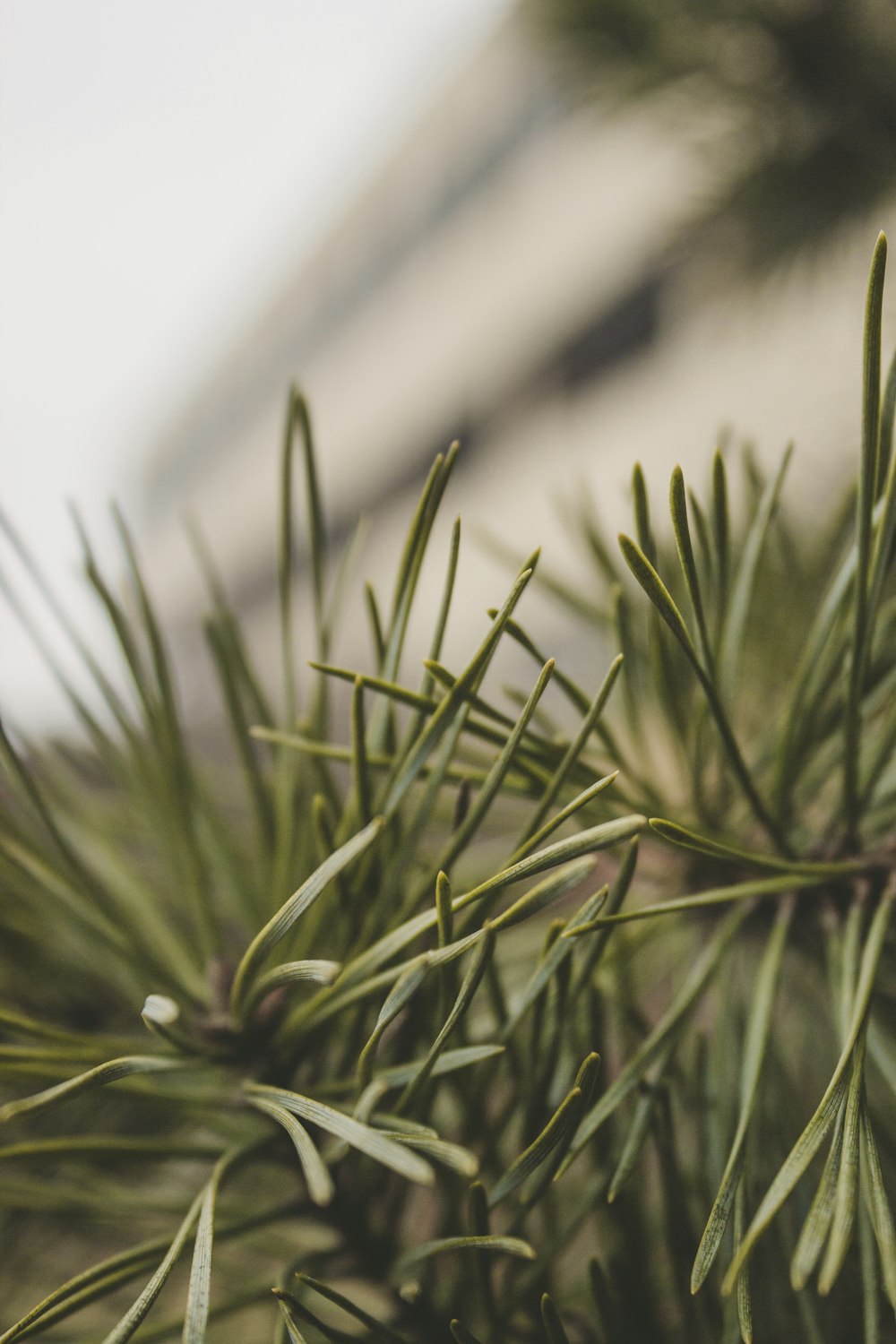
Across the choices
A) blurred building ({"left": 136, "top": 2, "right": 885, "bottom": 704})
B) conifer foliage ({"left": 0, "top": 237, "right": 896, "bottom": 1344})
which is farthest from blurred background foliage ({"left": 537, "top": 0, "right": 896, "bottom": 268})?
conifer foliage ({"left": 0, "top": 237, "right": 896, "bottom": 1344})

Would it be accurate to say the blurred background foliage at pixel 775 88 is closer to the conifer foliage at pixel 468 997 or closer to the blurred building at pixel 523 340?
the blurred building at pixel 523 340

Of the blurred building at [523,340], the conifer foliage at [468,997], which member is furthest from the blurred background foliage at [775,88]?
the conifer foliage at [468,997]

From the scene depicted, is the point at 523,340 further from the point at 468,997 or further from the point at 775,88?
the point at 468,997

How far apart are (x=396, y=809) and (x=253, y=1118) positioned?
0.19 feet

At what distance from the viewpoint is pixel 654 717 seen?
260mm

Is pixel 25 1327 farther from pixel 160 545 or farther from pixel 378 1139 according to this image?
pixel 160 545

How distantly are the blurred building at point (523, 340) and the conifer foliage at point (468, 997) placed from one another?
2.3 inches

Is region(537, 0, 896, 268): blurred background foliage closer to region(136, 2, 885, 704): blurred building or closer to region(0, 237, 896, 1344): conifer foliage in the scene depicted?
region(136, 2, 885, 704): blurred building

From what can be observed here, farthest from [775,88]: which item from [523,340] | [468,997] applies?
[523,340]

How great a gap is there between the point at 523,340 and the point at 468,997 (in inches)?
45.6

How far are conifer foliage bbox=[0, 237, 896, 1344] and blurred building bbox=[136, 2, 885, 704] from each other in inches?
2.3

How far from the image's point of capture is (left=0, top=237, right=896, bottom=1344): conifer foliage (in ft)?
0.35

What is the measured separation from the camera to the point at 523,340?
1.17 m

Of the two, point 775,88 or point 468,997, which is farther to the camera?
point 775,88
